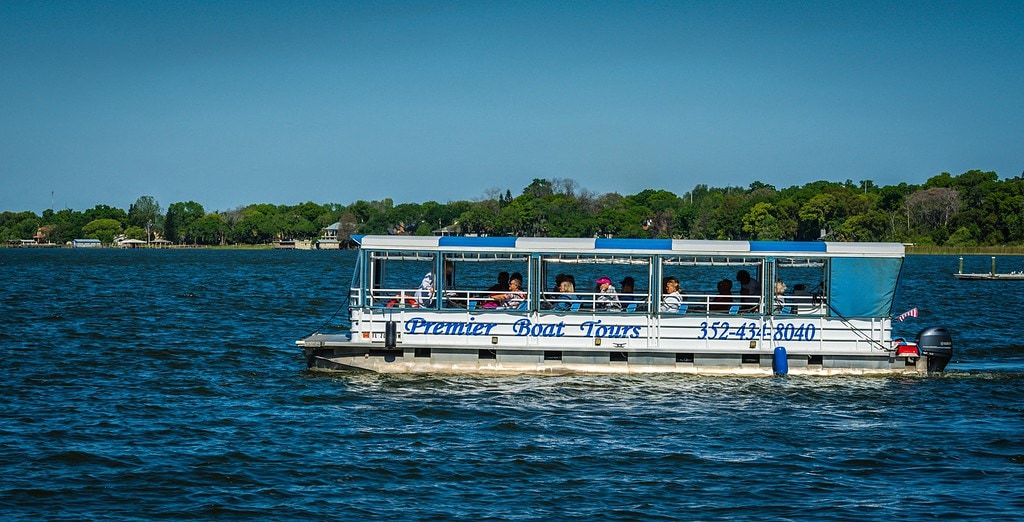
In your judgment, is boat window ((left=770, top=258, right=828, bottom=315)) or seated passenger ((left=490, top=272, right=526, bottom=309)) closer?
boat window ((left=770, top=258, right=828, bottom=315))

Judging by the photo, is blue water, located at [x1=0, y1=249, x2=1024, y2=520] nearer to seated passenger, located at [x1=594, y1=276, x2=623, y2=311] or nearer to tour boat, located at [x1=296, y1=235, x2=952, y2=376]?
tour boat, located at [x1=296, y1=235, x2=952, y2=376]

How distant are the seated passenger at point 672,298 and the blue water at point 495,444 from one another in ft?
5.51

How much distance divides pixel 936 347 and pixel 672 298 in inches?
237

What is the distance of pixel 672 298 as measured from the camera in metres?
24.4

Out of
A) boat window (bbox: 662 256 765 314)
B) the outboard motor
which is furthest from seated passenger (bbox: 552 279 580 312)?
the outboard motor

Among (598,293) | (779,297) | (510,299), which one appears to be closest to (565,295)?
(598,293)

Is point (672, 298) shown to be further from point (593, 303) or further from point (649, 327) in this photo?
point (593, 303)

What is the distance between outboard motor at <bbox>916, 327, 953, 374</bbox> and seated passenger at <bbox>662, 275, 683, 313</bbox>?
5.57m

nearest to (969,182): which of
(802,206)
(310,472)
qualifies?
(802,206)

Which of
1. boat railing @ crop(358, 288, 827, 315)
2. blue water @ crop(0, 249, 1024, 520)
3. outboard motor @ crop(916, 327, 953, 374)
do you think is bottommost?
blue water @ crop(0, 249, 1024, 520)

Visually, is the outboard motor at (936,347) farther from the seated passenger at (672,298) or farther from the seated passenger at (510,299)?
the seated passenger at (510,299)

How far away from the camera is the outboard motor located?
2477 centimetres

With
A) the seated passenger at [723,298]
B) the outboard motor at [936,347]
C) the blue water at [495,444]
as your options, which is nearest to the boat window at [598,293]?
the seated passenger at [723,298]

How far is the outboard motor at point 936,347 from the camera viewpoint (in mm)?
24766
